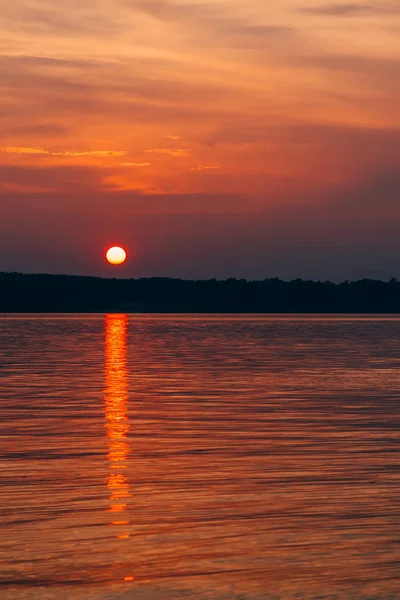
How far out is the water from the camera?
11766 millimetres

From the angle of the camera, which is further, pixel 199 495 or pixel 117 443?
pixel 117 443

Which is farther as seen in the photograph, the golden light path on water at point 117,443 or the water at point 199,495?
the golden light path on water at point 117,443

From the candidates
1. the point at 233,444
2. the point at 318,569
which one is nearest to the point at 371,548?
the point at 318,569

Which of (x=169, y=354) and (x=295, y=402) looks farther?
(x=169, y=354)

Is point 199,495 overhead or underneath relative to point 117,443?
underneath

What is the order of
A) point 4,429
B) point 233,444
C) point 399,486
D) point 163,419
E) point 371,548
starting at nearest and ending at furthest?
point 371,548 → point 399,486 → point 233,444 → point 4,429 → point 163,419

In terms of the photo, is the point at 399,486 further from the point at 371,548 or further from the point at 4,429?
the point at 4,429

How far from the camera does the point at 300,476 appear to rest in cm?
1800

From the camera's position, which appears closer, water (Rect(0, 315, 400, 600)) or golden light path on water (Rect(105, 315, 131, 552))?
water (Rect(0, 315, 400, 600))

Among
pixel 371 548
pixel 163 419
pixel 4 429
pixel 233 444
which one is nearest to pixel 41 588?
pixel 371 548

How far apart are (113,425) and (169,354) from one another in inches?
1492

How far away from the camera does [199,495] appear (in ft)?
53.7

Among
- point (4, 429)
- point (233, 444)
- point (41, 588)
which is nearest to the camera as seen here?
point (41, 588)

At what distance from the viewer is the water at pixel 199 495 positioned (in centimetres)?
1177
